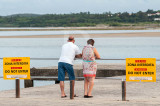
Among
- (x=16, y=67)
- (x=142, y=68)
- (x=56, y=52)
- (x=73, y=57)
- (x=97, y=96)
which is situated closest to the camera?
(x=142, y=68)

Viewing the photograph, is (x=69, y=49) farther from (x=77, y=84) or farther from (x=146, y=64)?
(x=77, y=84)

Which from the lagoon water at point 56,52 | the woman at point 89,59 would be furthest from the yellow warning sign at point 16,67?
the lagoon water at point 56,52

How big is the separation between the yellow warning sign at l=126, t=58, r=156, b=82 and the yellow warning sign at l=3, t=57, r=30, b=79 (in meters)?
2.72

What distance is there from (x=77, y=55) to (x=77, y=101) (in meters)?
1.39

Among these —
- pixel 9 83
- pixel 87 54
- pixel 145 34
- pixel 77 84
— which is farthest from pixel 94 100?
pixel 145 34

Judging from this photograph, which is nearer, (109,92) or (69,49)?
(69,49)

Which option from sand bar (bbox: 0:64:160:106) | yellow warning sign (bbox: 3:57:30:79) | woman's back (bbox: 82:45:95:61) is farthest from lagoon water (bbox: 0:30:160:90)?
woman's back (bbox: 82:45:95:61)

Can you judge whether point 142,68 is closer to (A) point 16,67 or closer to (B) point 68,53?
(B) point 68,53

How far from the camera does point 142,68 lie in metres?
12.2

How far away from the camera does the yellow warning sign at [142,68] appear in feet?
39.9

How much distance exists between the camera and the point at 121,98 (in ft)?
42.3

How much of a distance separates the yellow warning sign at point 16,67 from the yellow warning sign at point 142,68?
272 centimetres

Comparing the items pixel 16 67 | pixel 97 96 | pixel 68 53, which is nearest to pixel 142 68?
pixel 97 96

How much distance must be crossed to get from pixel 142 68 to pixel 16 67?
3.32 meters
